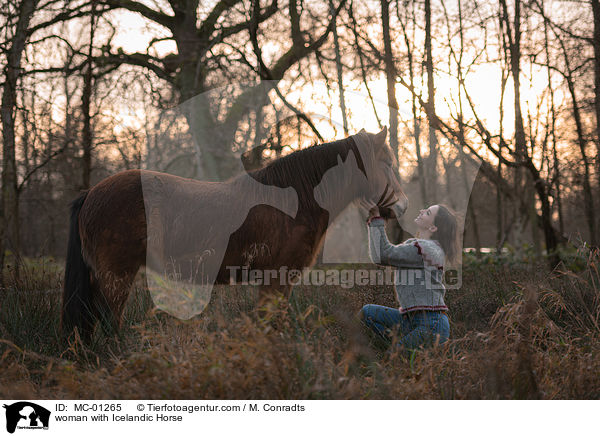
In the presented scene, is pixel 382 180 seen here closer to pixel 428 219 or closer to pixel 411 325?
pixel 428 219

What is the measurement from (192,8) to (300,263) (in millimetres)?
6690

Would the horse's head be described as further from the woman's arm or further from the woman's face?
the woman's arm

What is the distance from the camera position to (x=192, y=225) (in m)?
3.58

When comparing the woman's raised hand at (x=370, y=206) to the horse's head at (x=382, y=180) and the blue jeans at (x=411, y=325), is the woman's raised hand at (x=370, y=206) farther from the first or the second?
the blue jeans at (x=411, y=325)

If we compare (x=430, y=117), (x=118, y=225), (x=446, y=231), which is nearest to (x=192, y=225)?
(x=118, y=225)

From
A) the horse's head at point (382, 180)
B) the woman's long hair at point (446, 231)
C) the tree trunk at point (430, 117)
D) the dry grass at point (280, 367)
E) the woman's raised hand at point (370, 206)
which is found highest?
the tree trunk at point (430, 117)

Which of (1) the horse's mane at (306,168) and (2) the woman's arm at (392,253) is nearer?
(2) the woman's arm at (392,253)

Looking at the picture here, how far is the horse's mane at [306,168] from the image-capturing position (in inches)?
146

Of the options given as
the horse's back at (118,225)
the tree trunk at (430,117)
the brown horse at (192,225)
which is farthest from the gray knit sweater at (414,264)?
the tree trunk at (430,117)

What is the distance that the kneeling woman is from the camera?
3.31m
